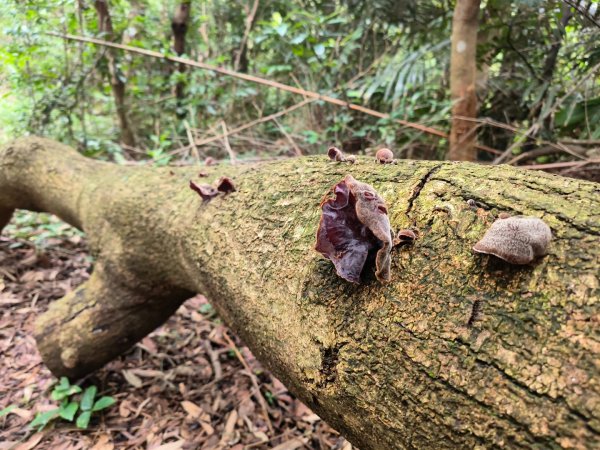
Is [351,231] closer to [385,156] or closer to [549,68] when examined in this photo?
[385,156]

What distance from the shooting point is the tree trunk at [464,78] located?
9.89 feet

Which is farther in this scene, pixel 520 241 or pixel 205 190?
pixel 205 190

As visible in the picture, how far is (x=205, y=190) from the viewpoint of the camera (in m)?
1.98

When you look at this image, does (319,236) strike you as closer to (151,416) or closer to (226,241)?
(226,241)

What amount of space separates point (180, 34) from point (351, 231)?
6605 mm

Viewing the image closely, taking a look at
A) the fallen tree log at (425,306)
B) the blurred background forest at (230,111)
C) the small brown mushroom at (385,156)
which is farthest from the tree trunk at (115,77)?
the small brown mushroom at (385,156)

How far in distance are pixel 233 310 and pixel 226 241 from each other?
294 mm

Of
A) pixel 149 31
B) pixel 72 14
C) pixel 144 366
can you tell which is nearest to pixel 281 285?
pixel 144 366

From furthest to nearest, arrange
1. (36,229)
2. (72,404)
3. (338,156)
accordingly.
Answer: (36,229) < (72,404) < (338,156)

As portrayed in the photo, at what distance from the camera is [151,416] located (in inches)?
107

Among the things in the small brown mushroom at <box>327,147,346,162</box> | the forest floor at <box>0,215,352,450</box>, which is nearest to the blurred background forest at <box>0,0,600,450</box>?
the forest floor at <box>0,215,352,450</box>

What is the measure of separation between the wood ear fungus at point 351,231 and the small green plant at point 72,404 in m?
2.24

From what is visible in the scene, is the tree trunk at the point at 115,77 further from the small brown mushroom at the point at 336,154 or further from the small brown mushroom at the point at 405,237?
the small brown mushroom at the point at 405,237

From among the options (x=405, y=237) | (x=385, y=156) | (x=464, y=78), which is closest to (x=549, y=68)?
(x=464, y=78)
